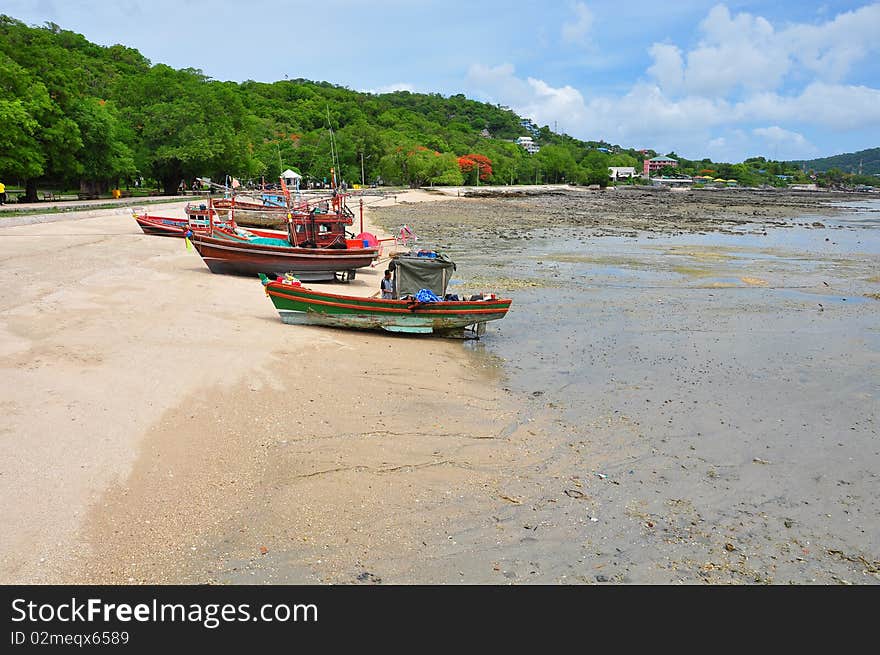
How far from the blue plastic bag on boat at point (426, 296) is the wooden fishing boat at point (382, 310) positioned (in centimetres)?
3

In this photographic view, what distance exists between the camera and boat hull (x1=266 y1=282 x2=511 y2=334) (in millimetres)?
15484

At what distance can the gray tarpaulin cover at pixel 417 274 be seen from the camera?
632 inches

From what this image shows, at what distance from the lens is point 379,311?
15500 mm

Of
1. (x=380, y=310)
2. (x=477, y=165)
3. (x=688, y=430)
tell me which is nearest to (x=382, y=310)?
(x=380, y=310)

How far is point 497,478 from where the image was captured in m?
8.45

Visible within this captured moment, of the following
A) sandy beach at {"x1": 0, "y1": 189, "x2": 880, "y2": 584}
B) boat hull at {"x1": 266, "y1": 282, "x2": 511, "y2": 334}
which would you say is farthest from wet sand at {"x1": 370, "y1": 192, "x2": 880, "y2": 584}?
boat hull at {"x1": 266, "y1": 282, "x2": 511, "y2": 334}

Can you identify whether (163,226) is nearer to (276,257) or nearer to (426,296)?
(276,257)

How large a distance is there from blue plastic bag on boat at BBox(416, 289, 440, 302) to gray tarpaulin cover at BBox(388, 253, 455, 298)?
0.33 m

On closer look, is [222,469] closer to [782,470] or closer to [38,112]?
[782,470]

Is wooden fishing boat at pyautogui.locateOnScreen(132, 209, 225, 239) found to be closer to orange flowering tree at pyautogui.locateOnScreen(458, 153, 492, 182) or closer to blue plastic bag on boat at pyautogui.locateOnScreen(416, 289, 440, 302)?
blue plastic bag on boat at pyautogui.locateOnScreen(416, 289, 440, 302)

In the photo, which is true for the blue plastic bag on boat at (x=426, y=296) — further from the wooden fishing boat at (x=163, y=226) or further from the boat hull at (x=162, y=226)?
the boat hull at (x=162, y=226)

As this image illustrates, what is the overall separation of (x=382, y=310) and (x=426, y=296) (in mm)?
1109

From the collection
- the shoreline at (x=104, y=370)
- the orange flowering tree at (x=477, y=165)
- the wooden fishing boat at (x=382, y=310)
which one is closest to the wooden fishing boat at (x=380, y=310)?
the wooden fishing boat at (x=382, y=310)
